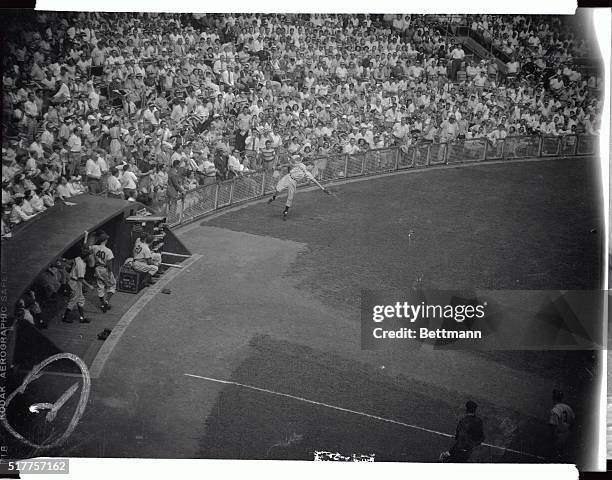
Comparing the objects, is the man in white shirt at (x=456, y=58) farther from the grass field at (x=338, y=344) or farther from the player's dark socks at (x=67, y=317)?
the player's dark socks at (x=67, y=317)

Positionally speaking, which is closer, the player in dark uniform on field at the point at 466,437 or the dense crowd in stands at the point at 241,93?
the player in dark uniform on field at the point at 466,437

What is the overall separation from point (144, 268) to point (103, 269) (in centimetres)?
47

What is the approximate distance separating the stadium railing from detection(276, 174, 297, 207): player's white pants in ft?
0.23

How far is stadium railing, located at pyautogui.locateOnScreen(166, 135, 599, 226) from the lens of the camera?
40.6 feet

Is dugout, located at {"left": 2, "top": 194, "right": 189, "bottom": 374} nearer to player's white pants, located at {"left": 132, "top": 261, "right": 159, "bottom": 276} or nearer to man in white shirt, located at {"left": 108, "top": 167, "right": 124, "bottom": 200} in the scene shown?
man in white shirt, located at {"left": 108, "top": 167, "right": 124, "bottom": 200}

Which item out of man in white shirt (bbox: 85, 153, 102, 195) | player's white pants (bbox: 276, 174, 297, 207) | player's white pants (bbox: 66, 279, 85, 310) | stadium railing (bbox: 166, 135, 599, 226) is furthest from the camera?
player's white pants (bbox: 276, 174, 297, 207)

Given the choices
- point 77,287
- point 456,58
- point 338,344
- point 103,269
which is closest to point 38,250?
point 77,287

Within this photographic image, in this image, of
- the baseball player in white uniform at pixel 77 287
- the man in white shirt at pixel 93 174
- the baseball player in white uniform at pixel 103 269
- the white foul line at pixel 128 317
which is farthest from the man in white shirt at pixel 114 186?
the white foul line at pixel 128 317

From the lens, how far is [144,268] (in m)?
11.9

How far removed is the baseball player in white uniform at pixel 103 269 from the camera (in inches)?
459

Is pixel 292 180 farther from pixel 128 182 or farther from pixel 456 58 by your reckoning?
pixel 456 58

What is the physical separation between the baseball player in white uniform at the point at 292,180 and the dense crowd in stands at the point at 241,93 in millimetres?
178

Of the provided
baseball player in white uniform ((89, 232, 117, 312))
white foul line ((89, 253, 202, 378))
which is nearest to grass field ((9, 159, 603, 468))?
Result: white foul line ((89, 253, 202, 378))

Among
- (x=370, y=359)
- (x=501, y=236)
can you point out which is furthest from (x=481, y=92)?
(x=370, y=359)
